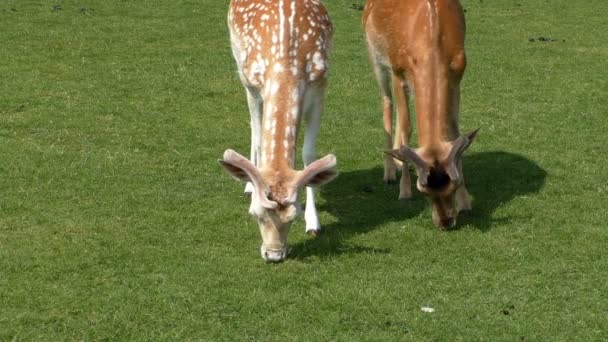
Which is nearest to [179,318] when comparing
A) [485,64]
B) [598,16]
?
[485,64]

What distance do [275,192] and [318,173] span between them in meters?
0.37

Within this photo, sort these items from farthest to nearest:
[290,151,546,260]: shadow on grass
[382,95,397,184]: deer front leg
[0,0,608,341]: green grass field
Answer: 1. [382,95,397,184]: deer front leg
2. [290,151,546,260]: shadow on grass
3. [0,0,608,341]: green grass field

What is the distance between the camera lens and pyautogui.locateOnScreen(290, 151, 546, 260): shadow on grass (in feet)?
26.7

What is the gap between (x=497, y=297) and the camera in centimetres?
705

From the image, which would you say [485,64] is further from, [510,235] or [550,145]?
[510,235]

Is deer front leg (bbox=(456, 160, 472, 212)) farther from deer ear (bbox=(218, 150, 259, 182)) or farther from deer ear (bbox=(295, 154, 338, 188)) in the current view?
deer ear (bbox=(218, 150, 259, 182))

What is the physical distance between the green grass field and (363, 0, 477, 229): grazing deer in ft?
1.20

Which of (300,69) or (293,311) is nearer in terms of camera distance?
(293,311)

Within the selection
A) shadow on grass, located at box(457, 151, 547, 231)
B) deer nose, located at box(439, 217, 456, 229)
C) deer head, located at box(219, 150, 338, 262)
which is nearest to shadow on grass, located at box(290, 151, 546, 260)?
shadow on grass, located at box(457, 151, 547, 231)

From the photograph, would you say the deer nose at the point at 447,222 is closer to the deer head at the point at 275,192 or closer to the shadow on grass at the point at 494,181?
the shadow on grass at the point at 494,181

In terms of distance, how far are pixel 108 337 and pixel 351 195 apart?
137 inches

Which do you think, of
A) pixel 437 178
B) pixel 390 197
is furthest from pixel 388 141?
pixel 437 178

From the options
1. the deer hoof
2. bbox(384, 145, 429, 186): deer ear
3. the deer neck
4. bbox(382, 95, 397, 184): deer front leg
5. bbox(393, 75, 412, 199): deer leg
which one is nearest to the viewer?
the deer neck

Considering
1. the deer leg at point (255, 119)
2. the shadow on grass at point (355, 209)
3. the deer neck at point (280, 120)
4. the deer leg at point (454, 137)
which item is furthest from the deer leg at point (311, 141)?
the deer leg at point (454, 137)
